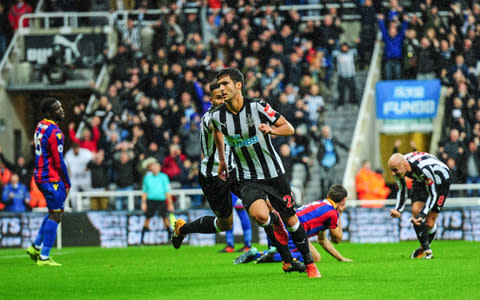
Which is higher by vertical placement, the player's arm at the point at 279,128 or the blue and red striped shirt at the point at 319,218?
the player's arm at the point at 279,128

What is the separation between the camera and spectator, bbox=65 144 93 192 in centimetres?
2370

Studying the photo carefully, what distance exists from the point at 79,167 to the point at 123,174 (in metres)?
1.08

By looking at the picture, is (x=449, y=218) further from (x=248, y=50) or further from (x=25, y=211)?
(x=25, y=211)

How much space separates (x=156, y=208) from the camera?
22000mm

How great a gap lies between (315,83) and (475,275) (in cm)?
1484

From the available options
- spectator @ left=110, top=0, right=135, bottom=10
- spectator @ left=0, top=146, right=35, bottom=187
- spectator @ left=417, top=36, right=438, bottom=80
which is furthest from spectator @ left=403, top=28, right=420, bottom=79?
spectator @ left=110, top=0, right=135, bottom=10

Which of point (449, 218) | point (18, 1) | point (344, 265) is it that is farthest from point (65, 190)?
point (18, 1)

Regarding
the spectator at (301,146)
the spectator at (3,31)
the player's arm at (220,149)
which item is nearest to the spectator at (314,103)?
the spectator at (301,146)

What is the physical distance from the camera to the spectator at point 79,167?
23703 mm

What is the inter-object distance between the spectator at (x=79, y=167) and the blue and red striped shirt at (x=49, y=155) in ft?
29.8

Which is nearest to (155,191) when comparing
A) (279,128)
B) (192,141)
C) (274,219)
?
(192,141)

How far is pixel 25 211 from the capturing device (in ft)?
76.4

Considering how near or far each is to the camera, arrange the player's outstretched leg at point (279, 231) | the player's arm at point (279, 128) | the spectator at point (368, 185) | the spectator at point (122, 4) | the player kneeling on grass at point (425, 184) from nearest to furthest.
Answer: the player's arm at point (279, 128)
the player's outstretched leg at point (279, 231)
the player kneeling on grass at point (425, 184)
the spectator at point (368, 185)
the spectator at point (122, 4)

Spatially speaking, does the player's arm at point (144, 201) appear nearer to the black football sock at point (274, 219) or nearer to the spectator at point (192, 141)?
the spectator at point (192, 141)
